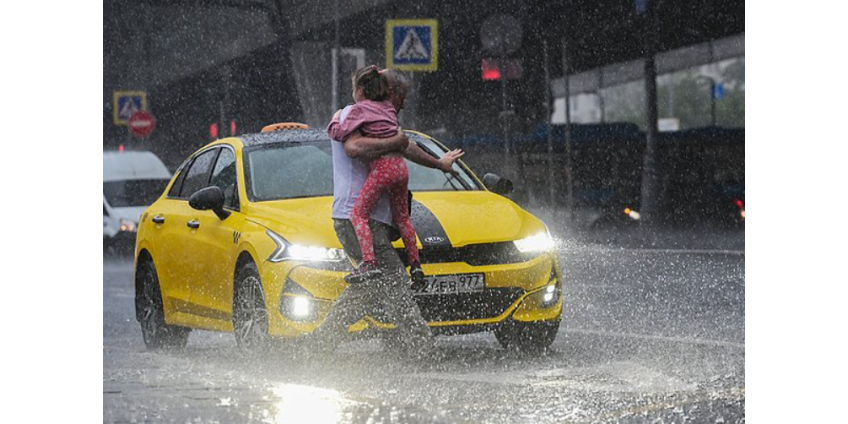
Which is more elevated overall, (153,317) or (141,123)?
(141,123)

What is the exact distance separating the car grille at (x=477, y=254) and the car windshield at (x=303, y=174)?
→ 56 cm

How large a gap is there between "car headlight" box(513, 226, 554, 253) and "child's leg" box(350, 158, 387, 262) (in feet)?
2.54

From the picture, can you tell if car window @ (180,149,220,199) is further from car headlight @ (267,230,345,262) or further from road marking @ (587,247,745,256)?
road marking @ (587,247,745,256)

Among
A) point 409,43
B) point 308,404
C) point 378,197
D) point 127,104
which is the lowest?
point 308,404

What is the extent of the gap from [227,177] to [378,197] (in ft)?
5.03

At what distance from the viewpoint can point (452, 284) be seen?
7.26 m

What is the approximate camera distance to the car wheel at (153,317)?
8.73 m

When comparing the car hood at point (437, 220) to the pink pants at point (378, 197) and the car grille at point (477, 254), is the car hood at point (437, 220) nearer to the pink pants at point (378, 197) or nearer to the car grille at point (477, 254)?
the car grille at point (477, 254)

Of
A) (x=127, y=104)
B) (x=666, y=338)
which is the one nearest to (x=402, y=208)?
(x=666, y=338)

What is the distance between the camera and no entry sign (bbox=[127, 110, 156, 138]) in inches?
630

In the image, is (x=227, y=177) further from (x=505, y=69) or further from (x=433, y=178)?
(x=505, y=69)

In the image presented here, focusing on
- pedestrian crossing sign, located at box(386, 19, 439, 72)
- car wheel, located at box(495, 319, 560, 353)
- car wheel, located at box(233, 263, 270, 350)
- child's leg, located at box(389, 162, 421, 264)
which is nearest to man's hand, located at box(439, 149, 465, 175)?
child's leg, located at box(389, 162, 421, 264)

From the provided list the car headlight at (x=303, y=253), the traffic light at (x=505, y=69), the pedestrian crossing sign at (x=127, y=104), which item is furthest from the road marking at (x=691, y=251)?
the car headlight at (x=303, y=253)
